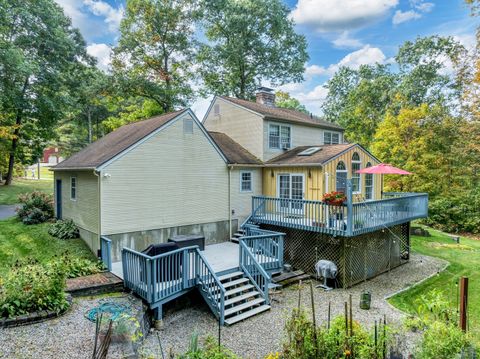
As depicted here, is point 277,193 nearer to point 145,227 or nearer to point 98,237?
point 145,227

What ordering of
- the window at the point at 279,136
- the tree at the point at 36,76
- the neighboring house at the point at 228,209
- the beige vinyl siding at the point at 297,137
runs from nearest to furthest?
the neighboring house at the point at 228,209 < the beige vinyl siding at the point at 297,137 < the window at the point at 279,136 < the tree at the point at 36,76

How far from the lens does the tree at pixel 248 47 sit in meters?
26.7

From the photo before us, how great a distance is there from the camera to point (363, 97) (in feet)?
105

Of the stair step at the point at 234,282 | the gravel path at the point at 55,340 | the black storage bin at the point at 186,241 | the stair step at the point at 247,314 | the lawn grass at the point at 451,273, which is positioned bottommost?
the lawn grass at the point at 451,273

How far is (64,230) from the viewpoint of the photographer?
11.9m

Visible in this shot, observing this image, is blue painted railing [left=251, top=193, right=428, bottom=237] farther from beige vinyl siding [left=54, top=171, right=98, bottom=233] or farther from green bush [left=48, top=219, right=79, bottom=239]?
green bush [left=48, top=219, right=79, bottom=239]

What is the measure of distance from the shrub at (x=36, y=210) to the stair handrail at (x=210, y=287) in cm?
975

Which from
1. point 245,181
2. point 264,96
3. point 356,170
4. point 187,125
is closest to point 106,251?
point 187,125

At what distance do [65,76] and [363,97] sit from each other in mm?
28255

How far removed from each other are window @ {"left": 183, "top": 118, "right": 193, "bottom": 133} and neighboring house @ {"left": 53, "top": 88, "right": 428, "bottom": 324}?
1.6 inches

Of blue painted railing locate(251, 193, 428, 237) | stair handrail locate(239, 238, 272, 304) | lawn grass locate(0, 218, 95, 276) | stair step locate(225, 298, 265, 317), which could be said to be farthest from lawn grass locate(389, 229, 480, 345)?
lawn grass locate(0, 218, 95, 276)

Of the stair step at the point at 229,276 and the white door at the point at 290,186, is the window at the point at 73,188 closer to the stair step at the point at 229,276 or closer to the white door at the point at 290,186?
the stair step at the point at 229,276

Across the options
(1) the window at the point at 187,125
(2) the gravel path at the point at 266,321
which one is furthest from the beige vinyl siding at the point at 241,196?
(2) the gravel path at the point at 266,321

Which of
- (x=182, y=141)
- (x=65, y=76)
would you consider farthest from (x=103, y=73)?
(x=182, y=141)
